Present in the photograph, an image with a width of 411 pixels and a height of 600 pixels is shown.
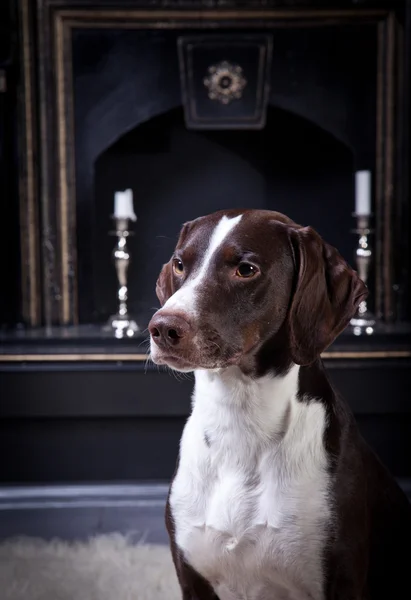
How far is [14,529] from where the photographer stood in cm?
→ 261

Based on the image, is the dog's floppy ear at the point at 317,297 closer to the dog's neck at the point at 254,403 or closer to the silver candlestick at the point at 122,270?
the dog's neck at the point at 254,403

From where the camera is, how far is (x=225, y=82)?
10.0ft

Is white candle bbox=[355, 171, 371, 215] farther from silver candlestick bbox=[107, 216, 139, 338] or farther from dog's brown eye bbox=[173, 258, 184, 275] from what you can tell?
dog's brown eye bbox=[173, 258, 184, 275]

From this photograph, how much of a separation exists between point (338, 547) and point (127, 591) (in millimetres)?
993

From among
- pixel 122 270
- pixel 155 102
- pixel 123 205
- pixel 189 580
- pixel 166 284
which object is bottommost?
pixel 189 580

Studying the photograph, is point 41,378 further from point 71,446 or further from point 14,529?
point 14,529

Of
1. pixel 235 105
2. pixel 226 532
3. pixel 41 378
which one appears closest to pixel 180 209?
pixel 235 105

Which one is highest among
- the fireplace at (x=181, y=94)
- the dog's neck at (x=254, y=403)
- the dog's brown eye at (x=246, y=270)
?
the fireplace at (x=181, y=94)

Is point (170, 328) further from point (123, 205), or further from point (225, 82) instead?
point (225, 82)

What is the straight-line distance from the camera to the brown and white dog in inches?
50.9

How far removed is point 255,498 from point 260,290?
0.32m

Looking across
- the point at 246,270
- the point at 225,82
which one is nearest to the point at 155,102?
the point at 225,82

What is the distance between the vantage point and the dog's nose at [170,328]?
120cm

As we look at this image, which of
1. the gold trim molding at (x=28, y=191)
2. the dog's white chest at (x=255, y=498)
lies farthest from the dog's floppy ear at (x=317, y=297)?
the gold trim molding at (x=28, y=191)
